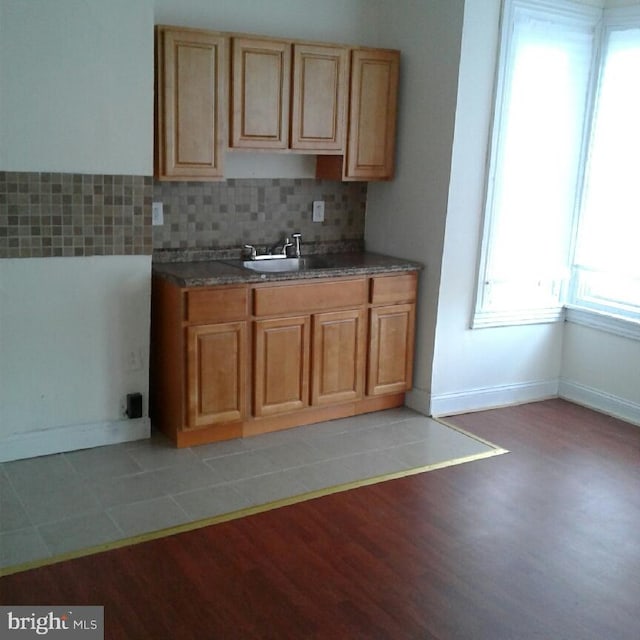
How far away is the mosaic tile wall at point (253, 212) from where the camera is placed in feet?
13.5

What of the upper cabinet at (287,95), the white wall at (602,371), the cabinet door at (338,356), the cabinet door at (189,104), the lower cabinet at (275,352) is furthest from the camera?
the white wall at (602,371)

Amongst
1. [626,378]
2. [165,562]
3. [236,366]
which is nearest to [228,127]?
[236,366]

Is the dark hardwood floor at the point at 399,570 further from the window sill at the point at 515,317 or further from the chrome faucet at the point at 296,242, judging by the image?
the chrome faucet at the point at 296,242

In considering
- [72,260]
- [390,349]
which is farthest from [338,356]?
[72,260]

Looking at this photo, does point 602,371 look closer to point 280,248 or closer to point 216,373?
point 280,248

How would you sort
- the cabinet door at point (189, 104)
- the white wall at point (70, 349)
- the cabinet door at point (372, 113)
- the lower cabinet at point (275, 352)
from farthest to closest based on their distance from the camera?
1. the cabinet door at point (372, 113)
2. the lower cabinet at point (275, 352)
3. the cabinet door at point (189, 104)
4. the white wall at point (70, 349)

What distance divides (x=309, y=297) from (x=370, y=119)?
1109 mm

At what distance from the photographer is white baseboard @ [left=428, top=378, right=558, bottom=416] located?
14.7 feet

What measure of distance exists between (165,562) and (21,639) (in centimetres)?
57

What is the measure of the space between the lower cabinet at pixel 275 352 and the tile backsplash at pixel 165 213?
0.37m

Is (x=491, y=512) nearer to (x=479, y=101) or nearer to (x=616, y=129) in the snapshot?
(x=479, y=101)

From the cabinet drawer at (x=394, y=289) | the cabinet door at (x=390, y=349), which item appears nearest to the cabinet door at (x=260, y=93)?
the cabinet drawer at (x=394, y=289)

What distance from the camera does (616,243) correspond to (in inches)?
179

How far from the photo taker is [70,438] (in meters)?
3.70
